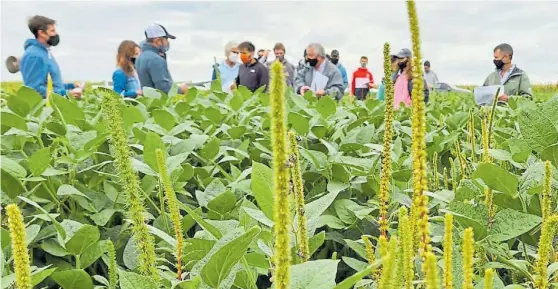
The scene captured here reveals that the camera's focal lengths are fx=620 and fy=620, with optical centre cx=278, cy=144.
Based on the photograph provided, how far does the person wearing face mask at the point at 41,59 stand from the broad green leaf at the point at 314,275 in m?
4.97

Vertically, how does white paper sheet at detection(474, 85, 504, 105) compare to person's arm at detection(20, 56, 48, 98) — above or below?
below

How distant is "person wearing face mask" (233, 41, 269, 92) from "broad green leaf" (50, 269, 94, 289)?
7042 mm

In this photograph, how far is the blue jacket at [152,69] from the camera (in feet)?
21.7

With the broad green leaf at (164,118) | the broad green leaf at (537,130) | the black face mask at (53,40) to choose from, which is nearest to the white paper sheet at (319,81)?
the black face mask at (53,40)

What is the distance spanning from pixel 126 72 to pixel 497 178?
6181 mm

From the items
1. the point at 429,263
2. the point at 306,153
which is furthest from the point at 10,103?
the point at 429,263

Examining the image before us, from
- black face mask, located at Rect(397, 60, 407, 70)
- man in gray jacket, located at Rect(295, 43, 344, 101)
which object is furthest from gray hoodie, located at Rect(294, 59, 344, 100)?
black face mask, located at Rect(397, 60, 407, 70)

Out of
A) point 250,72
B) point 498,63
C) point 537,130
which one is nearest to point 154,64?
point 250,72

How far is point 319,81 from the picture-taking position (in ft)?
27.9

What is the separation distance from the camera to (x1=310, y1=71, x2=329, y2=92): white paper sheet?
27.7 ft

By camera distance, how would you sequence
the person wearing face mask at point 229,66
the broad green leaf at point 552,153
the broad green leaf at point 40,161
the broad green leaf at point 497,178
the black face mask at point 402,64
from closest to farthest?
1. the broad green leaf at point 497,178
2. the broad green leaf at point 552,153
3. the broad green leaf at point 40,161
4. the black face mask at point 402,64
5. the person wearing face mask at point 229,66

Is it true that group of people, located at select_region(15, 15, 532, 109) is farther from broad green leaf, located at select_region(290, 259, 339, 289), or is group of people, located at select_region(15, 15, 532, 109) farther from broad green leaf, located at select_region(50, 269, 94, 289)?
broad green leaf, located at select_region(290, 259, 339, 289)

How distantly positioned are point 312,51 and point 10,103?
18.2 ft

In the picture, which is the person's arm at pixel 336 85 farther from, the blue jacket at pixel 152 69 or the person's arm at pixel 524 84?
the blue jacket at pixel 152 69
